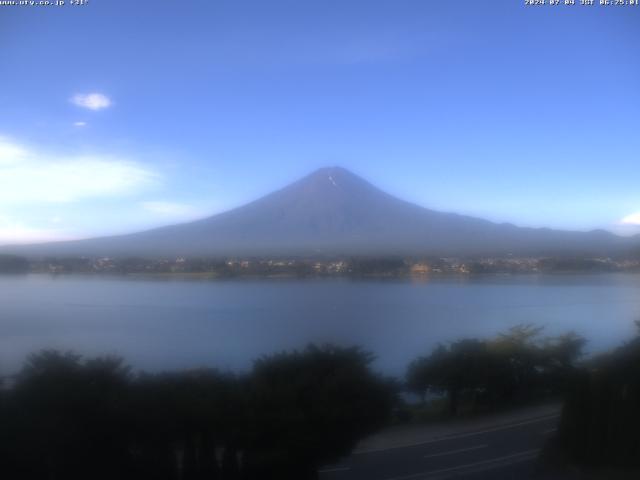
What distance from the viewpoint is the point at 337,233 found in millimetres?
7008

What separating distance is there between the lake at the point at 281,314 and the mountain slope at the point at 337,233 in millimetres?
359

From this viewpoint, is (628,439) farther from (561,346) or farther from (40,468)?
(40,468)

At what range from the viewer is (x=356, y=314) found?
5.68m

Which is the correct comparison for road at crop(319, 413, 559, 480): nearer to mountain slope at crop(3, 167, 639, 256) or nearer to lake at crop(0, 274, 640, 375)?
lake at crop(0, 274, 640, 375)

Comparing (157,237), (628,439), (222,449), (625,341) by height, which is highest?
(157,237)

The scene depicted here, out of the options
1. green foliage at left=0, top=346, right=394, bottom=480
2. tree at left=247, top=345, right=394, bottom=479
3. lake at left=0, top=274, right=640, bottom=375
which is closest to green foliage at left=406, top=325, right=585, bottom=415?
lake at left=0, top=274, right=640, bottom=375

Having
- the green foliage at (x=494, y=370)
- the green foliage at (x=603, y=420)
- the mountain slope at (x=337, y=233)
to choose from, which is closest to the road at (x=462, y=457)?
the green foliage at (x=603, y=420)

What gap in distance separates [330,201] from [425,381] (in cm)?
270

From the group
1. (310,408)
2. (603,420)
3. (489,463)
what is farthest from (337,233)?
(603,420)

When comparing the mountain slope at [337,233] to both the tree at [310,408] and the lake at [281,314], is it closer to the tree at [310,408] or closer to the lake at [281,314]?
the lake at [281,314]

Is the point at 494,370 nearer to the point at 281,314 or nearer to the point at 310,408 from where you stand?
the point at 310,408

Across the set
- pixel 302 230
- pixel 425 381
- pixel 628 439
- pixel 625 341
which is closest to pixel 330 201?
pixel 302 230

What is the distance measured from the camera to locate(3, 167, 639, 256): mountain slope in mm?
6215

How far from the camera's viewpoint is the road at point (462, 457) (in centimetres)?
458
